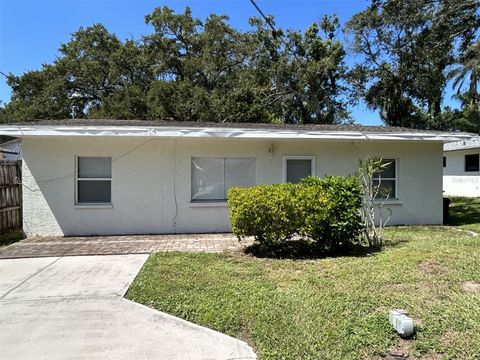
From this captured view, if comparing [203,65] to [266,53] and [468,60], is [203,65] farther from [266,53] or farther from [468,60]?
[468,60]

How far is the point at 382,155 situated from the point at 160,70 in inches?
837

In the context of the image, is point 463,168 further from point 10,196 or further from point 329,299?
point 10,196

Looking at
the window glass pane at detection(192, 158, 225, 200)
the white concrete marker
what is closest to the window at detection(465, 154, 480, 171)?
the window glass pane at detection(192, 158, 225, 200)

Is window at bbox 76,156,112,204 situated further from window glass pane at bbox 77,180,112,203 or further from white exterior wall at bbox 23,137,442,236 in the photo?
white exterior wall at bbox 23,137,442,236

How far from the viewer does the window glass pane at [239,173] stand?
10352mm

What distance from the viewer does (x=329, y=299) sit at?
448 cm

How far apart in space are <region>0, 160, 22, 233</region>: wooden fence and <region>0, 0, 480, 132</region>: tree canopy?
1416cm

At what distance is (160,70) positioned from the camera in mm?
27672

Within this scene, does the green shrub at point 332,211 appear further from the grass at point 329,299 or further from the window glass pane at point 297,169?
the window glass pane at point 297,169

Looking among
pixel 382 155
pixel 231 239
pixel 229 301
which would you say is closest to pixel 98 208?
pixel 231 239

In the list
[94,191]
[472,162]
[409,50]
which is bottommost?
[94,191]

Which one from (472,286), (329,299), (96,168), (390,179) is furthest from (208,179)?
(472,286)

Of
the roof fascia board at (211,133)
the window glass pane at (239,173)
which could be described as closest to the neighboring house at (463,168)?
the roof fascia board at (211,133)

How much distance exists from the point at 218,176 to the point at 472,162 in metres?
19.5
